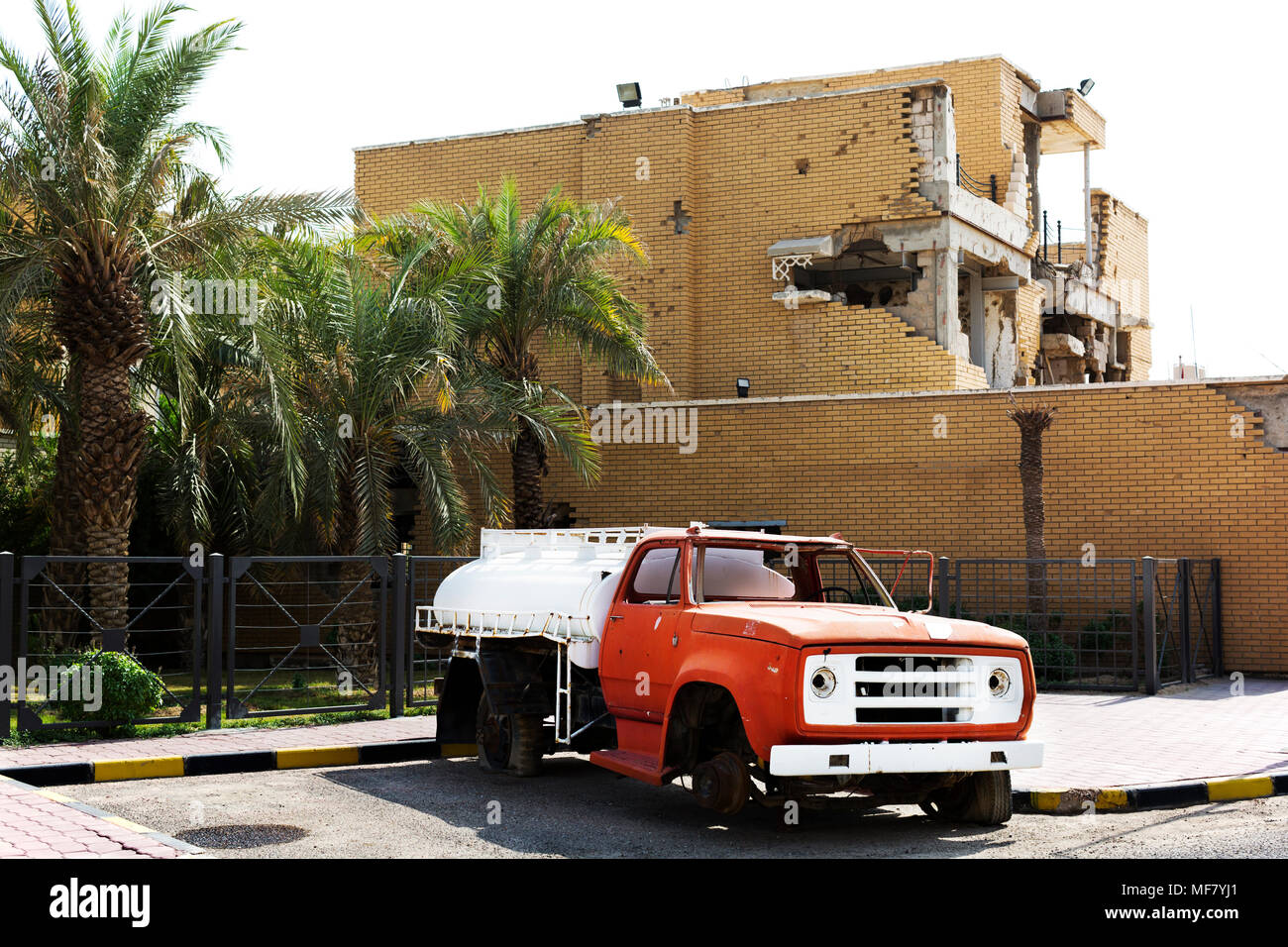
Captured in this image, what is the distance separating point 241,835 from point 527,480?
1347 centimetres

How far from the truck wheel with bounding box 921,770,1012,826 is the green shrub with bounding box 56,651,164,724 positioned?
7.65 m

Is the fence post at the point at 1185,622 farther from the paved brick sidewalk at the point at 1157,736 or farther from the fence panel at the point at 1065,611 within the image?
the fence panel at the point at 1065,611

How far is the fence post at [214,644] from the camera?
1315 cm

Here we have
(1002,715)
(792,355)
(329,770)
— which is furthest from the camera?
(792,355)

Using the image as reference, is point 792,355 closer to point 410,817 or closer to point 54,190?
point 54,190

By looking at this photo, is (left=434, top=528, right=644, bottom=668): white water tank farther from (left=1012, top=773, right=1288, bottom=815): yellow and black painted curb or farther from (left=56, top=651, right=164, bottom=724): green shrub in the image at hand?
(left=1012, top=773, right=1288, bottom=815): yellow and black painted curb

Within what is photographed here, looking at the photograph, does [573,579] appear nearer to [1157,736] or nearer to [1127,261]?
[1157,736]

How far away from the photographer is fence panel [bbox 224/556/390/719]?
13.6 metres

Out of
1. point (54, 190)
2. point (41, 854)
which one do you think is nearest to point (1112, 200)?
point (54, 190)

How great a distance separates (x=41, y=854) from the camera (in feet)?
23.3

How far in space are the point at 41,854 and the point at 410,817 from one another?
2.72m

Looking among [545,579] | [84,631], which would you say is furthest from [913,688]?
[84,631]

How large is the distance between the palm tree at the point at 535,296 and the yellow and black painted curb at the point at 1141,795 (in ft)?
39.1

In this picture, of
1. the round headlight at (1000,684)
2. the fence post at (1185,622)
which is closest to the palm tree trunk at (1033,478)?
the fence post at (1185,622)
